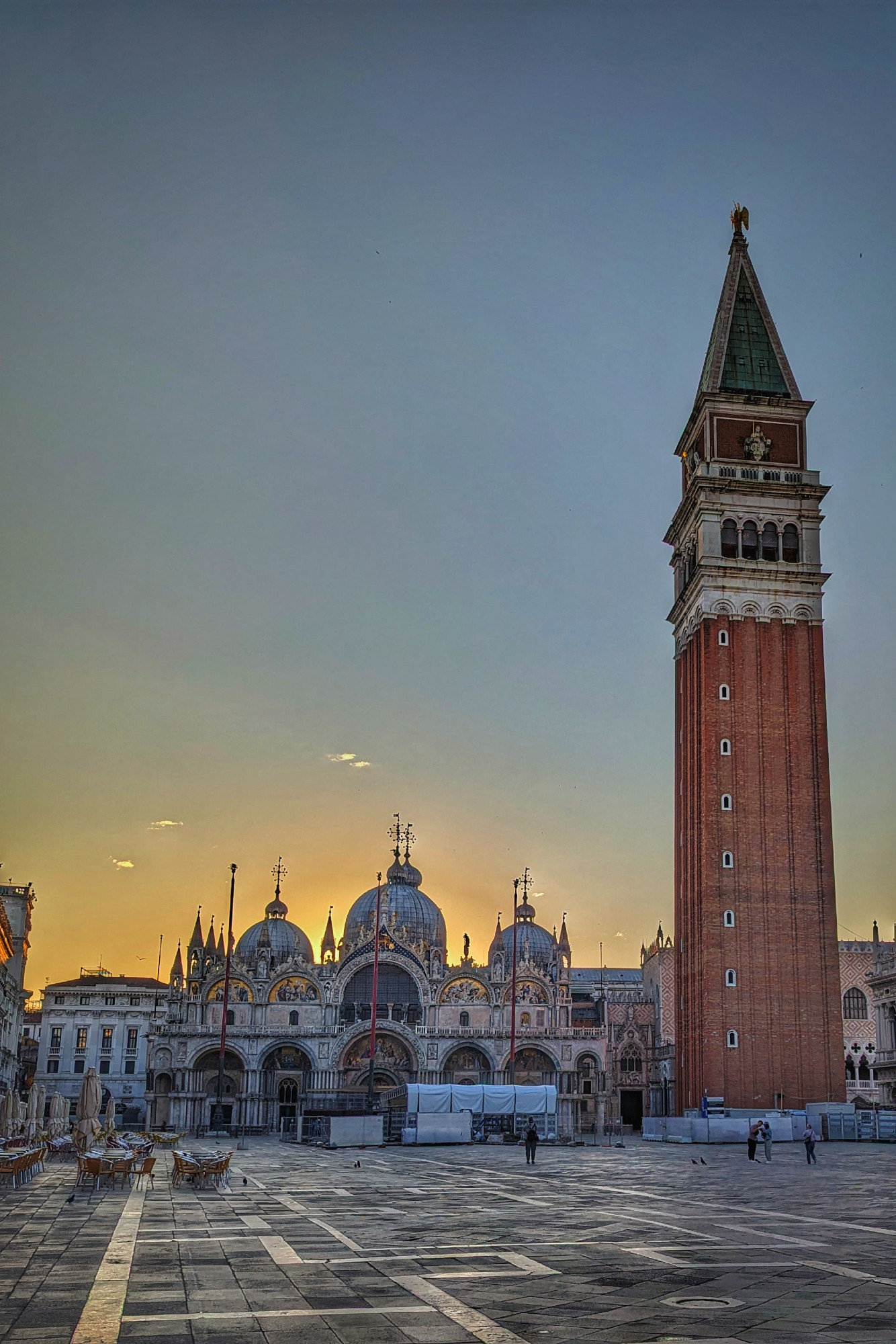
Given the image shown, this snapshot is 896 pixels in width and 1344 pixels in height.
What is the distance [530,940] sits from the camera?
9738 centimetres

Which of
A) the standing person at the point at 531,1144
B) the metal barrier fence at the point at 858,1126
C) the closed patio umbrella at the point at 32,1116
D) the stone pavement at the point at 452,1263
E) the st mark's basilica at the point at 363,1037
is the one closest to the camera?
the stone pavement at the point at 452,1263

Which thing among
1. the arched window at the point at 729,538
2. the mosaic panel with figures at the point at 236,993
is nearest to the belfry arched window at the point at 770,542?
the arched window at the point at 729,538

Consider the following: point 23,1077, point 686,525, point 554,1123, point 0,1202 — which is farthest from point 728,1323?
point 23,1077

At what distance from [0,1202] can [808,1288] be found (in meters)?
15.1

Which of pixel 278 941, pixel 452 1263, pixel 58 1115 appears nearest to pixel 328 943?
pixel 278 941

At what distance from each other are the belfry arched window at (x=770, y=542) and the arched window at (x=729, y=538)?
1401mm

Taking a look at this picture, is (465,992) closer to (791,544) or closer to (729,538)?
(729,538)

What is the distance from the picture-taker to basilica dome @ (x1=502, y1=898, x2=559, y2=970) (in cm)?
9575

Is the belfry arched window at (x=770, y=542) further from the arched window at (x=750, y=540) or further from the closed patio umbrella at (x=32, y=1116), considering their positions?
the closed patio umbrella at (x=32, y=1116)

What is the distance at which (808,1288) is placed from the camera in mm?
13391

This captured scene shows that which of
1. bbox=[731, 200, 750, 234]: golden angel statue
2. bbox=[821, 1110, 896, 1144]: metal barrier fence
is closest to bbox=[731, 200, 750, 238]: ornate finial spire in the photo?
bbox=[731, 200, 750, 234]: golden angel statue

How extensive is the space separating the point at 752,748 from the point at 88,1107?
38276 mm

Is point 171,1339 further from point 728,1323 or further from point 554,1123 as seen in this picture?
point 554,1123

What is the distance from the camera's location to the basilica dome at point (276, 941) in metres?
94.7
